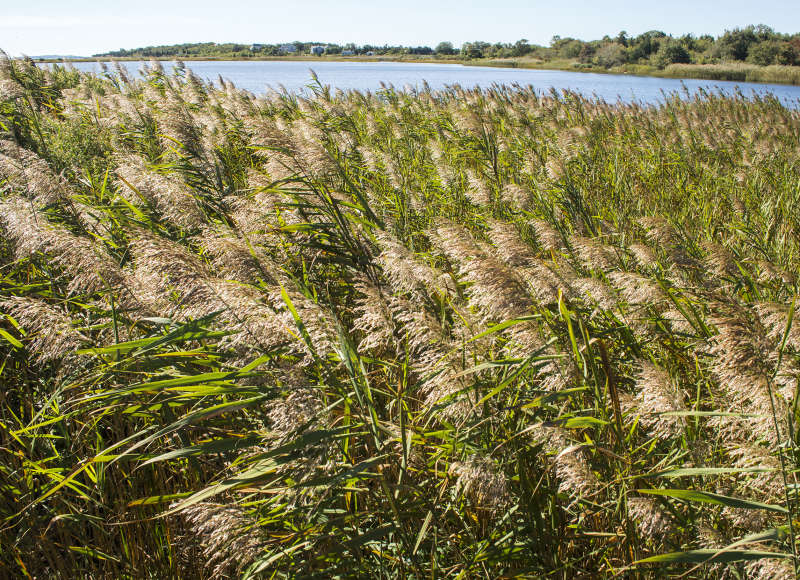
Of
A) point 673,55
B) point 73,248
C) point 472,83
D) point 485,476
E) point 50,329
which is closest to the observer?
point 485,476

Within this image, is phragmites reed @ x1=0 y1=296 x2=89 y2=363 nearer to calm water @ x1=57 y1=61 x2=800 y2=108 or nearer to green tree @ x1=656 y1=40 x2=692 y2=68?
calm water @ x1=57 y1=61 x2=800 y2=108

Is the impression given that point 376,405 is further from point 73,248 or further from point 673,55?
point 673,55

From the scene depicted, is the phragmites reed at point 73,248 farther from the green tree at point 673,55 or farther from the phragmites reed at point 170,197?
the green tree at point 673,55

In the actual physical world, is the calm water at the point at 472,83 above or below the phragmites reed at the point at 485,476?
above

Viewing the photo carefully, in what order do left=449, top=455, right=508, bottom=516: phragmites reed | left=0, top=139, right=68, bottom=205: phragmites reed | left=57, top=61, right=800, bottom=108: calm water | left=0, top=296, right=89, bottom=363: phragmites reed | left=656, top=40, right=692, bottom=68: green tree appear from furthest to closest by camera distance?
left=656, top=40, right=692, bottom=68: green tree < left=57, top=61, right=800, bottom=108: calm water < left=0, top=139, right=68, bottom=205: phragmites reed < left=0, top=296, right=89, bottom=363: phragmites reed < left=449, top=455, right=508, bottom=516: phragmites reed

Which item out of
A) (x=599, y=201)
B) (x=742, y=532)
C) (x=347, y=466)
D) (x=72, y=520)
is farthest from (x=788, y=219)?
(x=72, y=520)

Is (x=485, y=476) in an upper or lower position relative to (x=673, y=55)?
lower

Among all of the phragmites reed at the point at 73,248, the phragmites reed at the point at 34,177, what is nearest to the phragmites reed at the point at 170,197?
the phragmites reed at the point at 34,177

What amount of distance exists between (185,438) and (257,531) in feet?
2.56

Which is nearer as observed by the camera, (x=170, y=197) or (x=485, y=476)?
(x=485, y=476)

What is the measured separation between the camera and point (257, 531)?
4.85ft

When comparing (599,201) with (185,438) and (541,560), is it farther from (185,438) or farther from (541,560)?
(185,438)

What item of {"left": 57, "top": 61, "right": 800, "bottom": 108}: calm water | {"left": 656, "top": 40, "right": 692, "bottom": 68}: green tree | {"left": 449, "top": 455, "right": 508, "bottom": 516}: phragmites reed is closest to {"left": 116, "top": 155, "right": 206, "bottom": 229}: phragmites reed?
{"left": 449, "top": 455, "right": 508, "bottom": 516}: phragmites reed

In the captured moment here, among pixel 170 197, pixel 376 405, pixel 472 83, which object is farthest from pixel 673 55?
pixel 376 405
